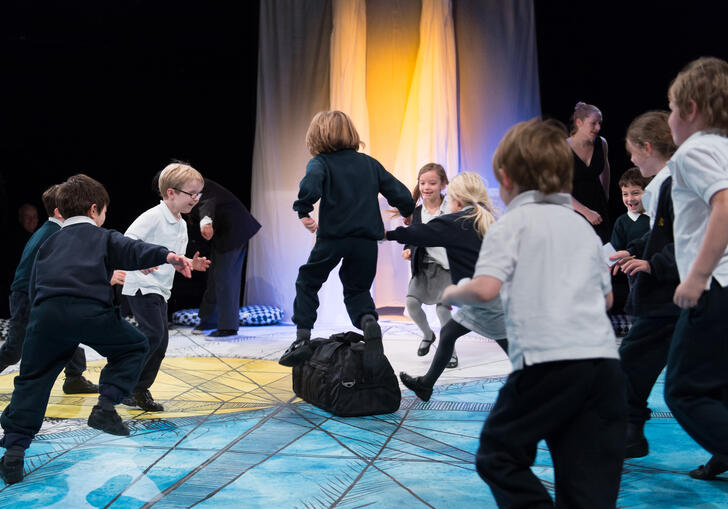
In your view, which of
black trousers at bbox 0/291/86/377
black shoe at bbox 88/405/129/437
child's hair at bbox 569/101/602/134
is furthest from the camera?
child's hair at bbox 569/101/602/134

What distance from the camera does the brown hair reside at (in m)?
1.73

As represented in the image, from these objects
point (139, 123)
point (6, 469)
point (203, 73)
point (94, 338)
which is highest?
point (203, 73)

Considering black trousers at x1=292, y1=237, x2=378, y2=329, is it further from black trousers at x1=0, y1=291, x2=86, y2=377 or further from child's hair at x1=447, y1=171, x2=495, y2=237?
black trousers at x1=0, y1=291, x2=86, y2=377

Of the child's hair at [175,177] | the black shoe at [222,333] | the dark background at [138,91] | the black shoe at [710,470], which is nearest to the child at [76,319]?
the child's hair at [175,177]

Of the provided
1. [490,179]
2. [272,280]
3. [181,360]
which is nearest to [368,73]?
[490,179]

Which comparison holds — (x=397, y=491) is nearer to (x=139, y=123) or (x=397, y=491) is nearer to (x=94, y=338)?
(x=94, y=338)

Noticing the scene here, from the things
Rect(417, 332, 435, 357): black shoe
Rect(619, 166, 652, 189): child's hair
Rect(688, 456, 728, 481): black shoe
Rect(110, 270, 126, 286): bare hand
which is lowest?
Rect(417, 332, 435, 357): black shoe

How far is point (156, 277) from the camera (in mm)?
3158

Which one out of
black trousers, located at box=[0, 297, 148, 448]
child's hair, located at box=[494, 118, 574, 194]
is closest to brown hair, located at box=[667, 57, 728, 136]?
child's hair, located at box=[494, 118, 574, 194]

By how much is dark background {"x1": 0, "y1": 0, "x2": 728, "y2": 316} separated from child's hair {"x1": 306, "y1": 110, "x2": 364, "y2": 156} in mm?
3680

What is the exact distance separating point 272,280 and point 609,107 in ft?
12.3

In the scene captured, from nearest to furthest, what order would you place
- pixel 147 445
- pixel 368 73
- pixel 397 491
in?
pixel 397 491 < pixel 147 445 < pixel 368 73

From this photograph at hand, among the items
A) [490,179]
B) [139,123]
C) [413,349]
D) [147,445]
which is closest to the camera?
[147,445]

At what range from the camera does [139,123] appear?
737 centimetres
